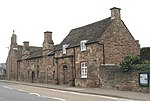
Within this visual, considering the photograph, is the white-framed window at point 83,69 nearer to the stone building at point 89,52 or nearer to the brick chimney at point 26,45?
the stone building at point 89,52

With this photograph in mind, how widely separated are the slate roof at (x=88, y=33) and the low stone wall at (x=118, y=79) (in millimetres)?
4241

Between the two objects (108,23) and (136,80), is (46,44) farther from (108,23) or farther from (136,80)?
(136,80)

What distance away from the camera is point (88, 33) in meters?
36.9

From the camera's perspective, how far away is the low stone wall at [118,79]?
84.9 ft

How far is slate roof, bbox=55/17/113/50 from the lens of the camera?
3425 centimetres

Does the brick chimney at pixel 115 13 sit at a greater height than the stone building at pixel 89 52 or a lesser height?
greater

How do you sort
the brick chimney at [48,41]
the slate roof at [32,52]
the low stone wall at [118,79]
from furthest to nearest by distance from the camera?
the slate roof at [32,52] < the brick chimney at [48,41] < the low stone wall at [118,79]

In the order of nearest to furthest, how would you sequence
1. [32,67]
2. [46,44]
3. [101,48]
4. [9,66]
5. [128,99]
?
[128,99], [101,48], [46,44], [32,67], [9,66]

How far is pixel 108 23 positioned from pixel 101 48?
3201mm

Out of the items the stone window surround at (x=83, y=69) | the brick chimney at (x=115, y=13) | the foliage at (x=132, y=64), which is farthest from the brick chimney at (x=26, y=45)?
the foliage at (x=132, y=64)

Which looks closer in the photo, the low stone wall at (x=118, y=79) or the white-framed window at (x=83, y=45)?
the low stone wall at (x=118, y=79)

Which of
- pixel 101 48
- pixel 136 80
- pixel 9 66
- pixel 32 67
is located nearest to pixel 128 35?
pixel 101 48

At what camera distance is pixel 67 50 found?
127ft

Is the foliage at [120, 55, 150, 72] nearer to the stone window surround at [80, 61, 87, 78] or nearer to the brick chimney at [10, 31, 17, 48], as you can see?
the stone window surround at [80, 61, 87, 78]
